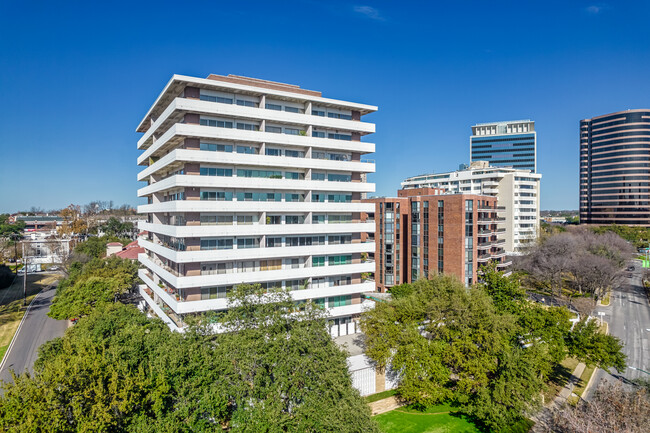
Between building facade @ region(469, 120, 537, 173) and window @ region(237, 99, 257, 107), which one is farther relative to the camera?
building facade @ region(469, 120, 537, 173)

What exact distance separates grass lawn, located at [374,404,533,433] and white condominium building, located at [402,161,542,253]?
242 feet

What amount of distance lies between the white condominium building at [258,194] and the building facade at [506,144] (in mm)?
→ 114064

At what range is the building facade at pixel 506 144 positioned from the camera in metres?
136

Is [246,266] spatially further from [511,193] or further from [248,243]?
[511,193]

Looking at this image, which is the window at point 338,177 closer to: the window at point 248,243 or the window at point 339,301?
the window at point 248,243

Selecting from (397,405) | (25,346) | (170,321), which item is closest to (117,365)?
(170,321)

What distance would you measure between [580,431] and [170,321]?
33.5 meters

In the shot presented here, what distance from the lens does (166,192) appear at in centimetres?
4341

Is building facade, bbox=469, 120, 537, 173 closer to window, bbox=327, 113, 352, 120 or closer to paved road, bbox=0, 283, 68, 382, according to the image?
window, bbox=327, 113, 352, 120

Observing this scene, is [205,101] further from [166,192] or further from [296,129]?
[166,192]

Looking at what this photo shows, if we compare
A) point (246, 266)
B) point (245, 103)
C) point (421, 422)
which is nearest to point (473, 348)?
point (421, 422)

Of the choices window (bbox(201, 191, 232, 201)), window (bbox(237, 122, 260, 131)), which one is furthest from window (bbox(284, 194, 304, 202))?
window (bbox(237, 122, 260, 131))

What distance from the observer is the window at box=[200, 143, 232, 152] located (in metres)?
36.1

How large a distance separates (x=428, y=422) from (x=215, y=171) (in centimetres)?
2846
